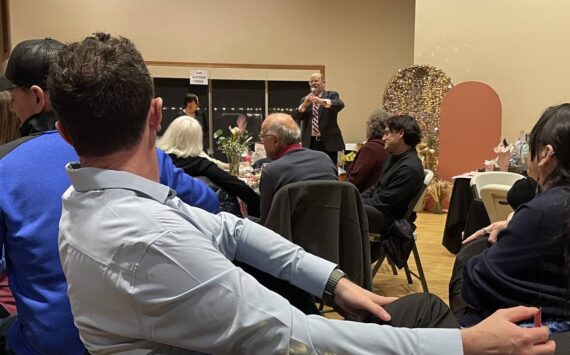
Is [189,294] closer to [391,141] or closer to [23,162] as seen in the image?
[23,162]

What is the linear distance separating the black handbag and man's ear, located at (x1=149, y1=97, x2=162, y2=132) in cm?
262

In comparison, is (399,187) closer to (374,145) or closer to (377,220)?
(377,220)

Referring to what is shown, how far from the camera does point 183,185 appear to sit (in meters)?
1.65

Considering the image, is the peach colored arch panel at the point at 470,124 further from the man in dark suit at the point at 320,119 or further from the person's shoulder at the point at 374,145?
the person's shoulder at the point at 374,145

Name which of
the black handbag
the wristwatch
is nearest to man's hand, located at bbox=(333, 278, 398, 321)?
the wristwatch

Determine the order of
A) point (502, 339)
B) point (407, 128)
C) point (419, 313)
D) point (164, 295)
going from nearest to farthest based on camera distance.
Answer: point (164, 295), point (502, 339), point (419, 313), point (407, 128)

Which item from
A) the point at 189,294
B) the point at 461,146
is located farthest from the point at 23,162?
the point at 461,146

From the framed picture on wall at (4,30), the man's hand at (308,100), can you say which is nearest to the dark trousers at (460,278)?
the man's hand at (308,100)

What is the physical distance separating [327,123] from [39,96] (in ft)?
16.8

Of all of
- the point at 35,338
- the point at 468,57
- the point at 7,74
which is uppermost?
the point at 468,57

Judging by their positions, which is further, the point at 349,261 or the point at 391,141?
the point at 391,141

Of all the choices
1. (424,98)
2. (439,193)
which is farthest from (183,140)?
(424,98)

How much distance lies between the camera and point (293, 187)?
7.77ft

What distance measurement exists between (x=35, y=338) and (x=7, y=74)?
78 centimetres
